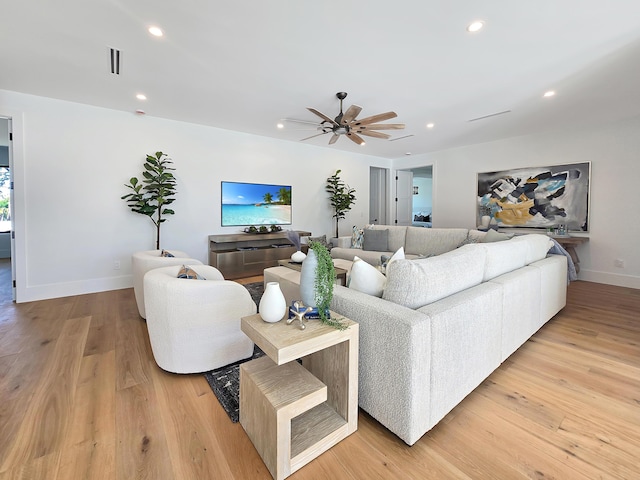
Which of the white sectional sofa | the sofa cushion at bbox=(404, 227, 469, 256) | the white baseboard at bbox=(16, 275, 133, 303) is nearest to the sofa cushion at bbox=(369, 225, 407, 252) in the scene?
the sofa cushion at bbox=(404, 227, 469, 256)

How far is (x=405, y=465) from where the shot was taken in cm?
127

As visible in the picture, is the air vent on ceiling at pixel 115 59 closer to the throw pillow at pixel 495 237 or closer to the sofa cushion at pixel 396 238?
the sofa cushion at pixel 396 238

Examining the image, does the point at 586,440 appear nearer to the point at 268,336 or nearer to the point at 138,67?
the point at 268,336

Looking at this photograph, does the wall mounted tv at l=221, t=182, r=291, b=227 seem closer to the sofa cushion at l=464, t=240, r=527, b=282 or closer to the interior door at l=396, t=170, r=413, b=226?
the interior door at l=396, t=170, r=413, b=226

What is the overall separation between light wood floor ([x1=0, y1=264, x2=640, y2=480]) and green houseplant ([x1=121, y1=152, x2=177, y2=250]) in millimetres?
2121

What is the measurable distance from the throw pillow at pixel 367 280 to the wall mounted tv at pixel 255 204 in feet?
12.7

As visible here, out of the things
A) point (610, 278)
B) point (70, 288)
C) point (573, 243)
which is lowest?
point (70, 288)

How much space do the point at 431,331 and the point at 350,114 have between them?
254cm

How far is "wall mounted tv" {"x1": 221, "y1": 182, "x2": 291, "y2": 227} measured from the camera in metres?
5.05

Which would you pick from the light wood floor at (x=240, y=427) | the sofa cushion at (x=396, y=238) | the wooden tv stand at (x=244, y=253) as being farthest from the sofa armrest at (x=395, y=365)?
the wooden tv stand at (x=244, y=253)

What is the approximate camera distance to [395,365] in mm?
1322

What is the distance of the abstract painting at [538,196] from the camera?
184 inches

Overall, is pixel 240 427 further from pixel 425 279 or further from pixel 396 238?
pixel 396 238

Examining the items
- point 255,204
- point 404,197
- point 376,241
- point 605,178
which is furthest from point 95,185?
point 605,178
